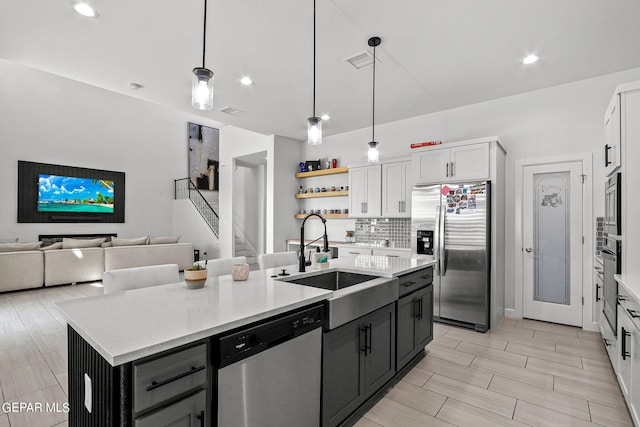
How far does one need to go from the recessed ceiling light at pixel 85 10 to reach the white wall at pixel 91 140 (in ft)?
22.8

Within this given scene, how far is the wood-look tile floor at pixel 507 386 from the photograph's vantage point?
2.22m

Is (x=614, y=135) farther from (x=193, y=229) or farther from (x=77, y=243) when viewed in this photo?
(x=193, y=229)

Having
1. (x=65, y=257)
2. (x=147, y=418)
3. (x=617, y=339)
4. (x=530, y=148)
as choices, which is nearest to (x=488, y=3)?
(x=530, y=148)

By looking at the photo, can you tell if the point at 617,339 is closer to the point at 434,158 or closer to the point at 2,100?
the point at 434,158

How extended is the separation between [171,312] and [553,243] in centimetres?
463

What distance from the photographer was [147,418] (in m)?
1.11

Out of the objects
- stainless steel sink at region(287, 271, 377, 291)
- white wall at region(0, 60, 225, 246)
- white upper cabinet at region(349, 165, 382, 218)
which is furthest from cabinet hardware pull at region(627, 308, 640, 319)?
white wall at region(0, 60, 225, 246)

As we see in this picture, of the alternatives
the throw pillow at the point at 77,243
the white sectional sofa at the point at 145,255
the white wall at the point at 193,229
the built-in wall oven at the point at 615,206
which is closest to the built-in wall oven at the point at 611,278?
the built-in wall oven at the point at 615,206

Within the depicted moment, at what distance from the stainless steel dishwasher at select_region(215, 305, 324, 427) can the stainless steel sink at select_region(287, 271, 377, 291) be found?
811 millimetres

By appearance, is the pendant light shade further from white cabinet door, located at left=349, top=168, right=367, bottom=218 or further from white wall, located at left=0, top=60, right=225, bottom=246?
white wall, located at left=0, top=60, right=225, bottom=246

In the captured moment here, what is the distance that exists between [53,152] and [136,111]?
239 centimetres

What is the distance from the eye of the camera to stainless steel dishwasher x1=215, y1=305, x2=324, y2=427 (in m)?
1.37

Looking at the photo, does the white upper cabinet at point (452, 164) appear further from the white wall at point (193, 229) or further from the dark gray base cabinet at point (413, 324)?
the white wall at point (193, 229)

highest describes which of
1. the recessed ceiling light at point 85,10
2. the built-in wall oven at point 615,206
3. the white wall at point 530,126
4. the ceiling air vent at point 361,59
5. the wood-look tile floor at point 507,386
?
the recessed ceiling light at point 85,10
